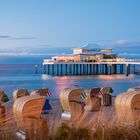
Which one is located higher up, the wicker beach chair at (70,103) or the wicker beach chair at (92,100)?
the wicker beach chair at (70,103)

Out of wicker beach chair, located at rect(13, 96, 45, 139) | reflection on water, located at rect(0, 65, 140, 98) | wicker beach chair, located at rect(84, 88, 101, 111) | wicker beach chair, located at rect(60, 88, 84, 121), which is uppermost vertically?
wicker beach chair, located at rect(13, 96, 45, 139)

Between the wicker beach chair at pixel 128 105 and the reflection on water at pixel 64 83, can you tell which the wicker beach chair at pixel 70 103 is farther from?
the reflection on water at pixel 64 83

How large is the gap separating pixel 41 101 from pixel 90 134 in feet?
10.5

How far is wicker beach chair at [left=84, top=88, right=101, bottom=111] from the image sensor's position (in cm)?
1427

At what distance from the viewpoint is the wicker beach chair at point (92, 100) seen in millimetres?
14273

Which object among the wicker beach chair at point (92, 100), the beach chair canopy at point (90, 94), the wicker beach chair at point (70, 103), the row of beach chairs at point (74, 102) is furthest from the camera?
the beach chair canopy at point (90, 94)

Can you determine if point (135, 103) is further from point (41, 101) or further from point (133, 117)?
point (41, 101)

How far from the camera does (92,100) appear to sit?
52.1ft

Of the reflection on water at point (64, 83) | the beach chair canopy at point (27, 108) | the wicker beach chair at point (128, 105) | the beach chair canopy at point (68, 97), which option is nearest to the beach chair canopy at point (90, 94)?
the beach chair canopy at point (68, 97)

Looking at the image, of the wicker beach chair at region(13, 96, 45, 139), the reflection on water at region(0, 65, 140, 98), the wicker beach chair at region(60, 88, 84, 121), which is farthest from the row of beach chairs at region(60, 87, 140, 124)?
the reflection on water at region(0, 65, 140, 98)

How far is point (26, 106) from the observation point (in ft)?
29.7

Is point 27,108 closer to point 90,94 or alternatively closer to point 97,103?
point 97,103

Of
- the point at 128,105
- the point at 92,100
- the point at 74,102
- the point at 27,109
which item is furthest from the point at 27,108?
the point at 92,100

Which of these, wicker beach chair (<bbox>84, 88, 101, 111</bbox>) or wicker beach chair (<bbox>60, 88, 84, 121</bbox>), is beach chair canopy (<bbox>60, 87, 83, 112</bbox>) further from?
wicker beach chair (<bbox>84, 88, 101, 111</bbox>)
